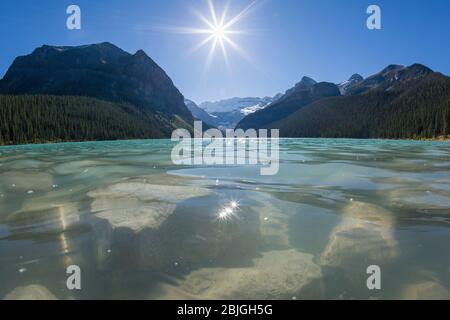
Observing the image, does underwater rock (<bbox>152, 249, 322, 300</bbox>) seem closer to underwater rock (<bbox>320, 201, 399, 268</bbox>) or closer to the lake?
the lake

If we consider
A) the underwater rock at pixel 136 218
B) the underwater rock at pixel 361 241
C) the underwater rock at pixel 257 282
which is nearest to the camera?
the underwater rock at pixel 257 282

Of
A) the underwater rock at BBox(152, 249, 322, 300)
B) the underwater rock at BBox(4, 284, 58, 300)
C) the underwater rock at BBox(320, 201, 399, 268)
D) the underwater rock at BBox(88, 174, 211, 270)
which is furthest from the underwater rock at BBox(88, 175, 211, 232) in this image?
the underwater rock at BBox(320, 201, 399, 268)

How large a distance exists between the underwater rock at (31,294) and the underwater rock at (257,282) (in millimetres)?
2322

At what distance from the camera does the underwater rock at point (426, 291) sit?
5855 millimetres

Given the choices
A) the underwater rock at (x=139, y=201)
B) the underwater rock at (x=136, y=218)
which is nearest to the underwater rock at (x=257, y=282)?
the underwater rock at (x=136, y=218)

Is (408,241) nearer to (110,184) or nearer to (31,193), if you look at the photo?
(110,184)

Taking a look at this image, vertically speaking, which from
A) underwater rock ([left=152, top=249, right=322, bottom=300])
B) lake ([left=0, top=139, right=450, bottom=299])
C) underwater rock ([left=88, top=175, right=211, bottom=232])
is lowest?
underwater rock ([left=152, top=249, right=322, bottom=300])

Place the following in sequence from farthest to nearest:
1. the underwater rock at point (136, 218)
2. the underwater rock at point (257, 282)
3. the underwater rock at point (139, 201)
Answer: the underwater rock at point (139, 201), the underwater rock at point (136, 218), the underwater rock at point (257, 282)

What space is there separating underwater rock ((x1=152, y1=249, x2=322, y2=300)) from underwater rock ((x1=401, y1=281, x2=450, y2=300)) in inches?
69.0

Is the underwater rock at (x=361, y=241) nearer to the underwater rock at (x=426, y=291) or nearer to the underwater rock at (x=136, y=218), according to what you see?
the underwater rock at (x=426, y=291)

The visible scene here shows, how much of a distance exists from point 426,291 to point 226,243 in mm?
4914

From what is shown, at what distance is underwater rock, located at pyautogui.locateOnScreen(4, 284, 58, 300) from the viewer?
590 centimetres
